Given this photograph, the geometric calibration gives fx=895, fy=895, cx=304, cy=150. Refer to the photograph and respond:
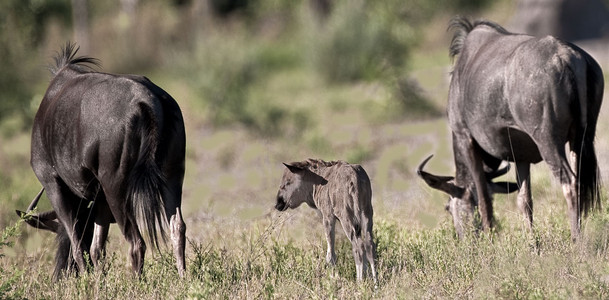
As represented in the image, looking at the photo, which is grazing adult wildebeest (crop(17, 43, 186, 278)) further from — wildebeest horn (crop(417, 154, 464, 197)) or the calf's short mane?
wildebeest horn (crop(417, 154, 464, 197))

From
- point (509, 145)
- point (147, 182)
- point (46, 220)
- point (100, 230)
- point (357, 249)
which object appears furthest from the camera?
point (46, 220)

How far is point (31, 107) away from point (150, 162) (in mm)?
15601

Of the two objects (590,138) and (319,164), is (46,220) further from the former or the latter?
(590,138)

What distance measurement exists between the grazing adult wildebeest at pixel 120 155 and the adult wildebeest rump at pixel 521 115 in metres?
2.75

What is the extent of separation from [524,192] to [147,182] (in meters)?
3.65

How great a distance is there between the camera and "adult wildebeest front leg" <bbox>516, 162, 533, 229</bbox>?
8.21 meters

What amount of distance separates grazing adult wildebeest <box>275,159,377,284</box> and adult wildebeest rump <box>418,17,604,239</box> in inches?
64.3

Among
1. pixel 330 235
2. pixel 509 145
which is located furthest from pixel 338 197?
pixel 509 145

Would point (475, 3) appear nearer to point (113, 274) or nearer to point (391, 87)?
point (391, 87)

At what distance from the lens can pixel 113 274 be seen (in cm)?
677

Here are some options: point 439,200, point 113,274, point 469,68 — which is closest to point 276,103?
point 439,200

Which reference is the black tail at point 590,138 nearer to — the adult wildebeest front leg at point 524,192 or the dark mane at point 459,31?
the adult wildebeest front leg at point 524,192

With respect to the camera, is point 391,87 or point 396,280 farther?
point 391,87

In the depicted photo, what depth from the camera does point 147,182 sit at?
6.50m
